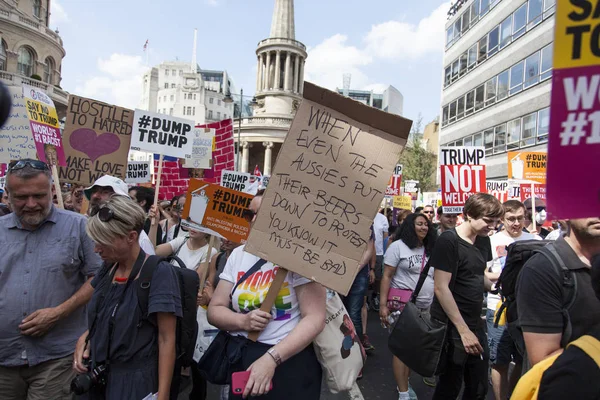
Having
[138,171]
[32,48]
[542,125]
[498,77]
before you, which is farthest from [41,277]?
[32,48]

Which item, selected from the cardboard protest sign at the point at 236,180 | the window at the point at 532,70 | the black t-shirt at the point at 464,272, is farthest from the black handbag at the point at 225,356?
the window at the point at 532,70

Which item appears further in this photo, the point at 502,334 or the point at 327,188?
the point at 502,334

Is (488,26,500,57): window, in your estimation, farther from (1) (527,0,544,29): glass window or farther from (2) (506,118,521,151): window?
(2) (506,118,521,151): window

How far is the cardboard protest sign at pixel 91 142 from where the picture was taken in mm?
5391

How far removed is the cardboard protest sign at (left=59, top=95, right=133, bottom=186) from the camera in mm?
5391

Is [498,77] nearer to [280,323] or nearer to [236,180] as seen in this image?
[236,180]

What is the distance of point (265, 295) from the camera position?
7.88 feet

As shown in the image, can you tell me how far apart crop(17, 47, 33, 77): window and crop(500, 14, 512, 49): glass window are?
3433 cm

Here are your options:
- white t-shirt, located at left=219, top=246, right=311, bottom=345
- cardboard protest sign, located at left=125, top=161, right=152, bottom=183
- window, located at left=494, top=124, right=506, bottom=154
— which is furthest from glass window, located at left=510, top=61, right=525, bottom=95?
white t-shirt, located at left=219, top=246, right=311, bottom=345

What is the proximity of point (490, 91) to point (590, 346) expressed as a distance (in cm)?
2701

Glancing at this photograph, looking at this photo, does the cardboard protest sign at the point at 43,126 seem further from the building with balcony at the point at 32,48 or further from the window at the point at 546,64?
the building with balcony at the point at 32,48

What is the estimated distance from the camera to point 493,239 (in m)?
5.35

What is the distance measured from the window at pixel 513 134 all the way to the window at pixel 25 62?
35159 millimetres

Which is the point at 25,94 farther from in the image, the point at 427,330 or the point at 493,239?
the point at 493,239
